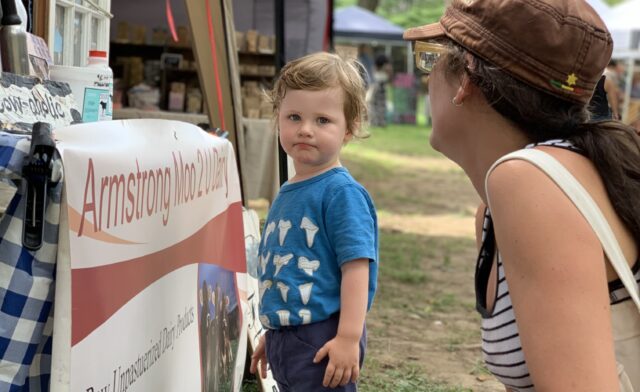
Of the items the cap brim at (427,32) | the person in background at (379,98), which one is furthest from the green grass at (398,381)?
the person in background at (379,98)

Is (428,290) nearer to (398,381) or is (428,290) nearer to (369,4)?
(398,381)

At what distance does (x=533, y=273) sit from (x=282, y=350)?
1169 millimetres

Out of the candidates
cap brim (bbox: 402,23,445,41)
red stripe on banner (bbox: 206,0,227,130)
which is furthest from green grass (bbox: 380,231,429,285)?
cap brim (bbox: 402,23,445,41)

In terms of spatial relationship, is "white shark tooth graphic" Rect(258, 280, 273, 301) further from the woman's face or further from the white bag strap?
the white bag strap

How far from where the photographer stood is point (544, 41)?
160cm

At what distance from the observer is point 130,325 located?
2.08 meters

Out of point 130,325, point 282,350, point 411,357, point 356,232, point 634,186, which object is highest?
point 634,186

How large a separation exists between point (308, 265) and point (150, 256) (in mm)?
458

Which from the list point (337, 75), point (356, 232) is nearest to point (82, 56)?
point (337, 75)

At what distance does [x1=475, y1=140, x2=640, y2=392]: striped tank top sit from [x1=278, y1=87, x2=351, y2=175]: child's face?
823 millimetres

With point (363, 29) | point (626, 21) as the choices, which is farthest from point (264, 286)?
point (363, 29)

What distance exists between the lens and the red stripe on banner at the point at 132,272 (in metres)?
1.76

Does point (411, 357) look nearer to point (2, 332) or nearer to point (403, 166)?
point (2, 332)

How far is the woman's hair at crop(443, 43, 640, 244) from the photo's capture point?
1567mm
